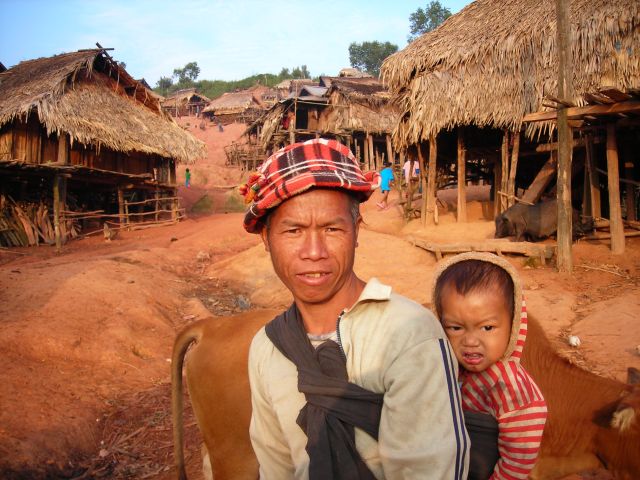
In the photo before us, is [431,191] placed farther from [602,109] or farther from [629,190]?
[602,109]

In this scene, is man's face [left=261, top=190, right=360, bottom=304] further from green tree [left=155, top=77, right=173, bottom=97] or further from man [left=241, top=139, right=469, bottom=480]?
green tree [left=155, top=77, right=173, bottom=97]

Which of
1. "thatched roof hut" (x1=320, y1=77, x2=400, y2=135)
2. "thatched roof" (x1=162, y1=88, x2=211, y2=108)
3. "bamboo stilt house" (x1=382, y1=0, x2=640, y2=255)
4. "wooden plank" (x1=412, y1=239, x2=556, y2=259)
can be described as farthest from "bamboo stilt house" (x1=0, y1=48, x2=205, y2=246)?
"thatched roof" (x1=162, y1=88, x2=211, y2=108)

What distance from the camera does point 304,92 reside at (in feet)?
111

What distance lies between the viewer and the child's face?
1938 mm

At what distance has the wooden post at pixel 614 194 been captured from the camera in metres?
9.25

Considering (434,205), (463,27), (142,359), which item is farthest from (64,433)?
(463,27)

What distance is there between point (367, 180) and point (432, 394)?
76 centimetres

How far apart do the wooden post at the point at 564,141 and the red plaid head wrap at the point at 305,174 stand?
811 cm

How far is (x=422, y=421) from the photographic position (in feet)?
4.16

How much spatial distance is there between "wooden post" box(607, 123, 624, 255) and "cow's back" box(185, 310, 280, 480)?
28.1 ft

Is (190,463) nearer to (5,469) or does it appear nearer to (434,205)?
(5,469)

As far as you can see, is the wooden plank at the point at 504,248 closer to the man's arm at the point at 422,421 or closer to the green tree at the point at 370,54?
the man's arm at the point at 422,421

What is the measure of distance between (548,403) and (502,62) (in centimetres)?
1141

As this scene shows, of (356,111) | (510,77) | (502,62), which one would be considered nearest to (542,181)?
(510,77)
